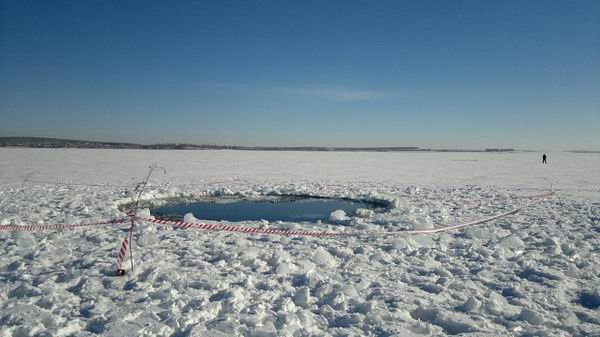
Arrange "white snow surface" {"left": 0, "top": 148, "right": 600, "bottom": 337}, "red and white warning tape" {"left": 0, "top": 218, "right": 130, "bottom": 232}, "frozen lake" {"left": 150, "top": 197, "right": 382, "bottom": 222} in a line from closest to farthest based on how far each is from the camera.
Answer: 1. "white snow surface" {"left": 0, "top": 148, "right": 600, "bottom": 337}
2. "red and white warning tape" {"left": 0, "top": 218, "right": 130, "bottom": 232}
3. "frozen lake" {"left": 150, "top": 197, "right": 382, "bottom": 222}

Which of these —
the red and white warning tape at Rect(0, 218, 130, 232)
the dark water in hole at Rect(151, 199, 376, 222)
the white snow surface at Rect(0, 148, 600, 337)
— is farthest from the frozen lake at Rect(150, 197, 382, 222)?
the red and white warning tape at Rect(0, 218, 130, 232)

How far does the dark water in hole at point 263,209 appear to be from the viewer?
9750mm

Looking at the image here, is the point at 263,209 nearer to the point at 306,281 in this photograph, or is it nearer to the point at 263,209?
the point at 263,209

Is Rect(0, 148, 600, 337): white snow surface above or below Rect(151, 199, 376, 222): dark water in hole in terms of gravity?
above

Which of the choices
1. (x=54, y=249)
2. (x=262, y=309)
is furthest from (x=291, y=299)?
(x=54, y=249)

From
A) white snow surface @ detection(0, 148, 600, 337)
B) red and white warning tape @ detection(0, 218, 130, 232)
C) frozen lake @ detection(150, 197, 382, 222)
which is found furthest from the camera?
frozen lake @ detection(150, 197, 382, 222)

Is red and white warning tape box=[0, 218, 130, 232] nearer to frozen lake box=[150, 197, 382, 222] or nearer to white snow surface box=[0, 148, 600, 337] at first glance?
white snow surface box=[0, 148, 600, 337]

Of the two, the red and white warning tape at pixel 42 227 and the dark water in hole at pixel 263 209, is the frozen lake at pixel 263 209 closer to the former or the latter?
the dark water in hole at pixel 263 209

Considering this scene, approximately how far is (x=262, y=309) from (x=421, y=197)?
925 centimetres

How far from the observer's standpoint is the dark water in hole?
9750mm

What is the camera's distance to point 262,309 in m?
4.00

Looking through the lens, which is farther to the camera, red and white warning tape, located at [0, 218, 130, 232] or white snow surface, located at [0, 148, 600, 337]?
red and white warning tape, located at [0, 218, 130, 232]

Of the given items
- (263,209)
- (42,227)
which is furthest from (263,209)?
(42,227)

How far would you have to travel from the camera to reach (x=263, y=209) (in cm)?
1101
